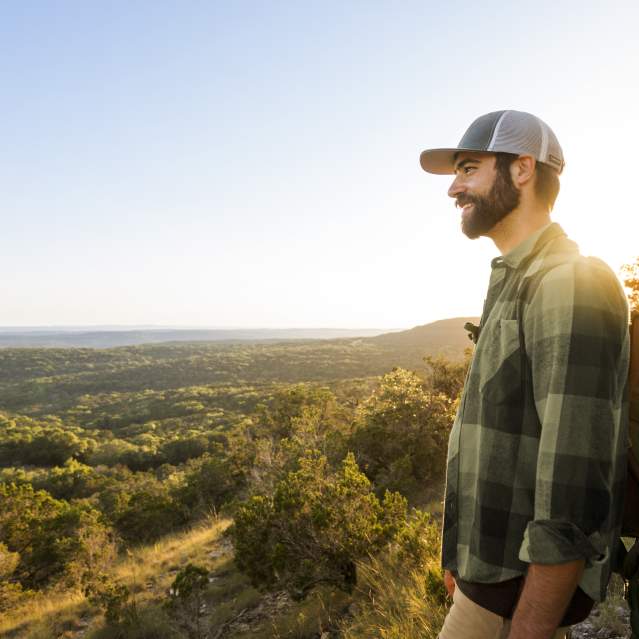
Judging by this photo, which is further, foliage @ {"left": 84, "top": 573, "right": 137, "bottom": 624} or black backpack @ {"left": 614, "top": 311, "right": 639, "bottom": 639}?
foliage @ {"left": 84, "top": 573, "right": 137, "bottom": 624}

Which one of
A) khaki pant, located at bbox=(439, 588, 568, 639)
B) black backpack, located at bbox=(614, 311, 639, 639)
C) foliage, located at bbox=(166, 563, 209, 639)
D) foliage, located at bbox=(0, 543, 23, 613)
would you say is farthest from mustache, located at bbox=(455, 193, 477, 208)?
foliage, located at bbox=(0, 543, 23, 613)

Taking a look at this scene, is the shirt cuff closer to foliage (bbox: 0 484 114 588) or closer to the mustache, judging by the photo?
the mustache

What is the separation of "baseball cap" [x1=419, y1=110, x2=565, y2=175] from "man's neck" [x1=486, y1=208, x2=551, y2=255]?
0.16 m

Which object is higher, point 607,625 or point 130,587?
point 607,625

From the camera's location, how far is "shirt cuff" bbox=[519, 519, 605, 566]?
1.05 m

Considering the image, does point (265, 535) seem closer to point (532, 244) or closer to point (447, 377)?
point (532, 244)

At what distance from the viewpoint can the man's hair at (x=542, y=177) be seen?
146 cm

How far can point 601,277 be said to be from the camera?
3.79 feet

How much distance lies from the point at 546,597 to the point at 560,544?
6.2 inches

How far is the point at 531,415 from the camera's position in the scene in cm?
123

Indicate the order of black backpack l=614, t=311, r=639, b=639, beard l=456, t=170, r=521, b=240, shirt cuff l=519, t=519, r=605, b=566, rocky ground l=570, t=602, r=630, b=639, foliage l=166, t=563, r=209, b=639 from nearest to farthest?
shirt cuff l=519, t=519, r=605, b=566 → black backpack l=614, t=311, r=639, b=639 → beard l=456, t=170, r=521, b=240 → rocky ground l=570, t=602, r=630, b=639 → foliage l=166, t=563, r=209, b=639

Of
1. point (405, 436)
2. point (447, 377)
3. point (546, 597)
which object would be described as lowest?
point (405, 436)

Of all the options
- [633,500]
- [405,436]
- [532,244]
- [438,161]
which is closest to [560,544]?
[633,500]

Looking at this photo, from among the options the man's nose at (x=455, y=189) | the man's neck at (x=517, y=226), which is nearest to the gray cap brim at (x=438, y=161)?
the man's nose at (x=455, y=189)
